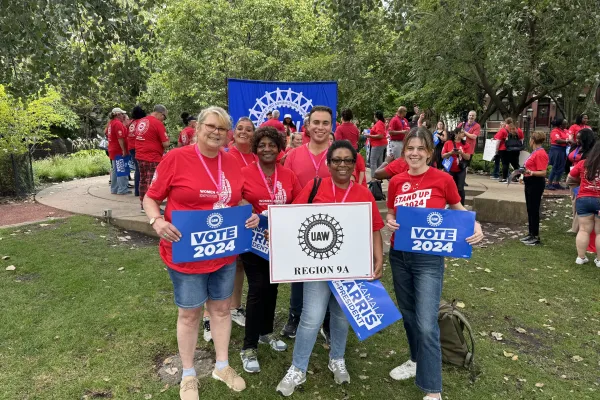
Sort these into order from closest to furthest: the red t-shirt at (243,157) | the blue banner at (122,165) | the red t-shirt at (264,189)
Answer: the red t-shirt at (264,189), the red t-shirt at (243,157), the blue banner at (122,165)

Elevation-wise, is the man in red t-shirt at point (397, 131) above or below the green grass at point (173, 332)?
above

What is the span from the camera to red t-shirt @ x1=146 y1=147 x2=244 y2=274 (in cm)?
286

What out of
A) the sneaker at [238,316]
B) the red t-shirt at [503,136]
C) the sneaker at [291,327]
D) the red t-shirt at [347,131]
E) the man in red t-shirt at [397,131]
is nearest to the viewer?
the sneaker at [291,327]

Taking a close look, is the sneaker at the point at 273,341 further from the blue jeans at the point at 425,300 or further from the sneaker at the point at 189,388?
the blue jeans at the point at 425,300

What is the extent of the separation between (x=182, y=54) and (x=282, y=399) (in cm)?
1830

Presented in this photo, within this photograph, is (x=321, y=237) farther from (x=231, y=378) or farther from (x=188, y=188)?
(x=231, y=378)

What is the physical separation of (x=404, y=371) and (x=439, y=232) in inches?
51.3

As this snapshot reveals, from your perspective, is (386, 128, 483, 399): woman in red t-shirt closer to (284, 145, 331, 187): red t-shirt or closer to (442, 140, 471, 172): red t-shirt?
(284, 145, 331, 187): red t-shirt

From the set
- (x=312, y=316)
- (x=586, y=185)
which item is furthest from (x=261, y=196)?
(x=586, y=185)

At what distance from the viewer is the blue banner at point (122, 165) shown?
32.0 feet

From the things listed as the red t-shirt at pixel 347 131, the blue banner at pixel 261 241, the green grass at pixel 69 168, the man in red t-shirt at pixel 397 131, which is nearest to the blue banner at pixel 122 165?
the green grass at pixel 69 168

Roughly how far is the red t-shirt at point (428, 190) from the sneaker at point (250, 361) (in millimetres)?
1464

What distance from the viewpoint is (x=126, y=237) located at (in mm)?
7250

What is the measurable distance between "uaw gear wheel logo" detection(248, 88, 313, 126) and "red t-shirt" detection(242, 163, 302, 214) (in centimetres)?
672
